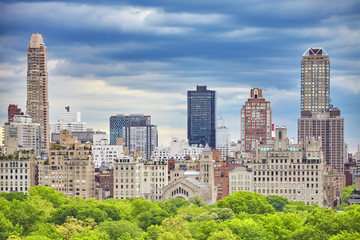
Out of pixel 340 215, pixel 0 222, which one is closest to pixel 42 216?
pixel 0 222

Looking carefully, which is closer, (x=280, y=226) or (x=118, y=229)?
(x=118, y=229)

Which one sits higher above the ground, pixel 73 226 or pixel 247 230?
pixel 73 226

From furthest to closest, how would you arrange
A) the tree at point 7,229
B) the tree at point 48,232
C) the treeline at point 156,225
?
the tree at point 48,232, the tree at point 7,229, the treeline at point 156,225

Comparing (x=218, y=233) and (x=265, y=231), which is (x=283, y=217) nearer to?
(x=265, y=231)

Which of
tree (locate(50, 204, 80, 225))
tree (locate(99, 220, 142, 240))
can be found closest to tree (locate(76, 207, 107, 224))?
tree (locate(50, 204, 80, 225))

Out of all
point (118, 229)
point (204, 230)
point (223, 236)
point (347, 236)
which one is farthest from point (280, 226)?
point (118, 229)

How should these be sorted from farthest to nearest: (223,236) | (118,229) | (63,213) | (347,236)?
(63,213)
(118,229)
(223,236)
(347,236)

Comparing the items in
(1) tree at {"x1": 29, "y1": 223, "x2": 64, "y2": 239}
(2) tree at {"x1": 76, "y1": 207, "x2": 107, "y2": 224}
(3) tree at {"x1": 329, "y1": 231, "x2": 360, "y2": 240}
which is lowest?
(1) tree at {"x1": 29, "y1": 223, "x2": 64, "y2": 239}

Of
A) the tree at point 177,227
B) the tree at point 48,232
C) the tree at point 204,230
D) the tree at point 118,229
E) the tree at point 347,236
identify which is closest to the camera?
the tree at point 347,236

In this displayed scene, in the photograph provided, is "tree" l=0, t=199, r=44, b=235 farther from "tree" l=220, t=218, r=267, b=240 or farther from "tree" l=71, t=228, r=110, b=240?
"tree" l=220, t=218, r=267, b=240

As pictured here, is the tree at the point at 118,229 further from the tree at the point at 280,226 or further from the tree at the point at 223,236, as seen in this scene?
the tree at the point at 280,226

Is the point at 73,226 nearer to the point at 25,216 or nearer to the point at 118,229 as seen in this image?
the point at 118,229

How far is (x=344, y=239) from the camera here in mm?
144125

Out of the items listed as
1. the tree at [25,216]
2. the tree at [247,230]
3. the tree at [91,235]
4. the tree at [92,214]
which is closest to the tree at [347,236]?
the tree at [247,230]
